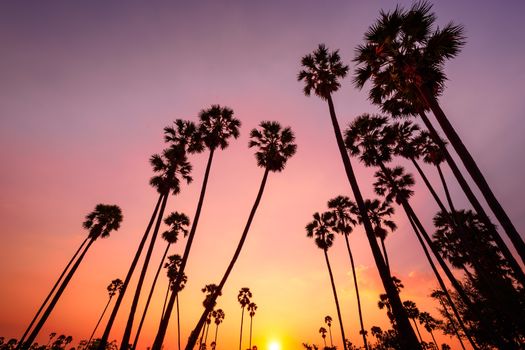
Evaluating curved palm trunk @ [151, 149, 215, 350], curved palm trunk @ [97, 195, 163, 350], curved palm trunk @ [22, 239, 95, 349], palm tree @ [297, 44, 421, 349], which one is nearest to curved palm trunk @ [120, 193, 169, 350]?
curved palm trunk @ [97, 195, 163, 350]

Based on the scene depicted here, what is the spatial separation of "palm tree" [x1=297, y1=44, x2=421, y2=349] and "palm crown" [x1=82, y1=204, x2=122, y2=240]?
27799 millimetres

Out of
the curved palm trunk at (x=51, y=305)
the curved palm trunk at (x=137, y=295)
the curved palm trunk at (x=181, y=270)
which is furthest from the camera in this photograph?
the curved palm trunk at (x=51, y=305)

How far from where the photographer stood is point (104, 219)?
3008 cm

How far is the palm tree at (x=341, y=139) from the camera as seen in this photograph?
7.79 meters

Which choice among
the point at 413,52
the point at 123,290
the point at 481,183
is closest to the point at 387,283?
the point at 481,183

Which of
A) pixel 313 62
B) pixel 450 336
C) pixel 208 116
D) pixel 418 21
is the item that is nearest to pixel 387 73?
pixel 418 21

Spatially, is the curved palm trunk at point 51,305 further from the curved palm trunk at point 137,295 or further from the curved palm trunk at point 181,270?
the curved palm trunk at point 181,270

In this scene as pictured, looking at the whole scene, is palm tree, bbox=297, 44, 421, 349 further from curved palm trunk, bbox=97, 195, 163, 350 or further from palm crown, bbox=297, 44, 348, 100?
curved palm trunk, bbox=97, 195, 163, 350

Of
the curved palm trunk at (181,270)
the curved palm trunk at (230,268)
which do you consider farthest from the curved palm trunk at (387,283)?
the curved palm trunk at (181,270)

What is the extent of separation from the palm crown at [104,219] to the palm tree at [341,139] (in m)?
27.8

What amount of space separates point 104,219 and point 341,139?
30362 millimetres

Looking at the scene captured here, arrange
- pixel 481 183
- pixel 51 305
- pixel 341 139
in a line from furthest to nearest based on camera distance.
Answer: pixel 51 305, pixel 341 139, pixel 481 183

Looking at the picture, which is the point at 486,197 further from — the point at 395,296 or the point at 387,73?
the point at 387,73

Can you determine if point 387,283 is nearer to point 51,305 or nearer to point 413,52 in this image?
point 413,52
